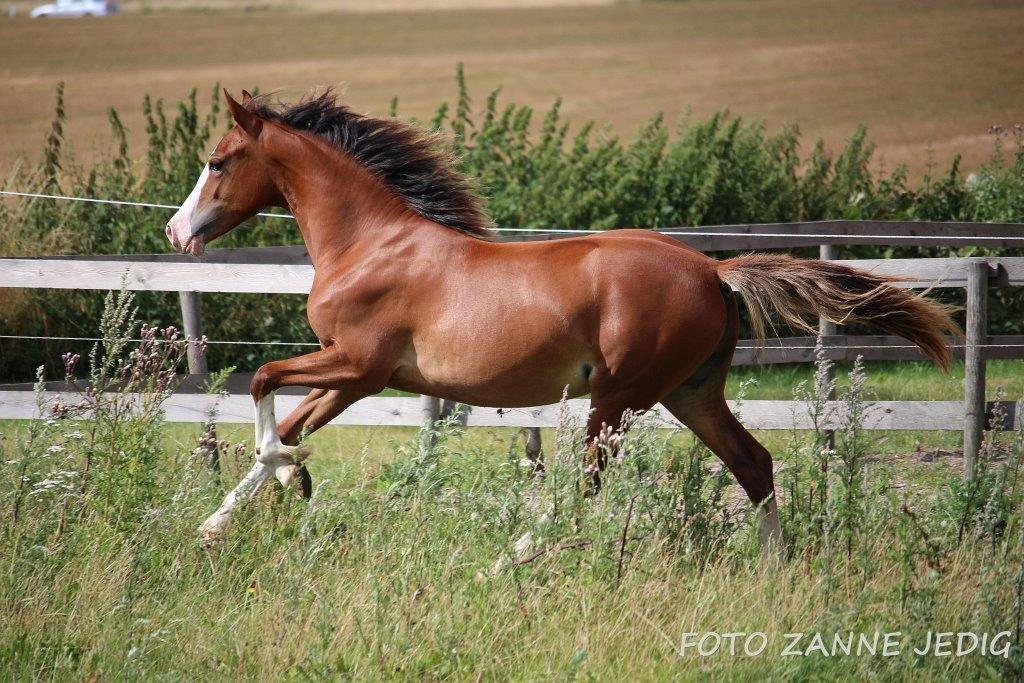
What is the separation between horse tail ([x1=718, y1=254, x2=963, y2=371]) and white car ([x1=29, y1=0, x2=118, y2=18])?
36710mm

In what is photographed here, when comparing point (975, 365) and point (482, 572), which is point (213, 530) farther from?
point (975, 365)

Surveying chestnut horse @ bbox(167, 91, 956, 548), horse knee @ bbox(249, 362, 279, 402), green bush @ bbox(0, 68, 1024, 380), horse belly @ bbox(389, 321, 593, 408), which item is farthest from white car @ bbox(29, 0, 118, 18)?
horse belly @ bbox(389, 321, 593, 408)

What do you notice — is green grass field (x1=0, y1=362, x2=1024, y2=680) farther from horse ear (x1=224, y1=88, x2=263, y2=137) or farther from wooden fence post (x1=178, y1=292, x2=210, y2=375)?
wooden fence post (x1=178, y1=292, x2=210, y2=375)

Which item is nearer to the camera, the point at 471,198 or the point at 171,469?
the point at 171,469

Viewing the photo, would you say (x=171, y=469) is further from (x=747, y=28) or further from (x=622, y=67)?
(x=747, y=28)

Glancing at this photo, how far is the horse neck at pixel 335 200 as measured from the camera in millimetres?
5348

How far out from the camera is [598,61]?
32.8 meters

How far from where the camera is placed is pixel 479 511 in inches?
177

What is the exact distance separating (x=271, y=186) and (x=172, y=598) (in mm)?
2296

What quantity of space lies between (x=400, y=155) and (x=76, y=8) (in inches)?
1561

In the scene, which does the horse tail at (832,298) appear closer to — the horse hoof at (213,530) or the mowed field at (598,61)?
the horse hoof at (213,530)

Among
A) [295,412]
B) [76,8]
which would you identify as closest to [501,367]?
A: [295,412]

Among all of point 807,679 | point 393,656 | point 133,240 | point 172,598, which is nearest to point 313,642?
point 393,656

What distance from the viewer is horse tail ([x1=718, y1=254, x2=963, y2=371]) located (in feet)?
15.9
